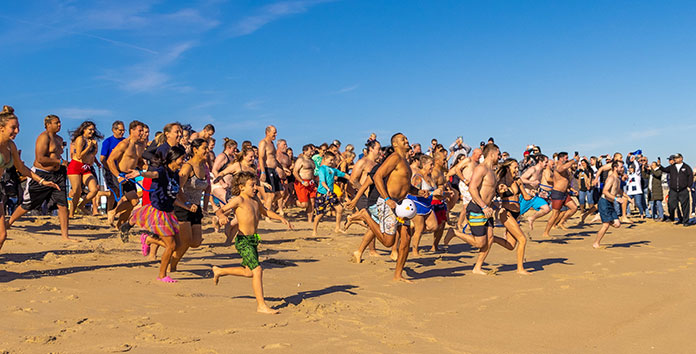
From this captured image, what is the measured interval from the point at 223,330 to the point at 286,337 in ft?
1.87

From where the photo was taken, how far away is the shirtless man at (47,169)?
371 inches

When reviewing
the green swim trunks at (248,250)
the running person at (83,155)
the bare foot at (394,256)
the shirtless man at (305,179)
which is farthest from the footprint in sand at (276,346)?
the shirtless man at (305,179)

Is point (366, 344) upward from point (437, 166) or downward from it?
downward

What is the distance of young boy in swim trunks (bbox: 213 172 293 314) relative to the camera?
20.0 ft

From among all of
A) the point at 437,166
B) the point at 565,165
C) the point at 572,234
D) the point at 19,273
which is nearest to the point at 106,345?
the point at 19,273

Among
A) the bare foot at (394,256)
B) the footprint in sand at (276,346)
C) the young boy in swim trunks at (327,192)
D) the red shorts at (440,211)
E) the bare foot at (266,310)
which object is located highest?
the young boy in swim trunks at (327,192)

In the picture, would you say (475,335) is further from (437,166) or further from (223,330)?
(437,166)

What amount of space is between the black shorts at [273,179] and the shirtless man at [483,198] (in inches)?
214

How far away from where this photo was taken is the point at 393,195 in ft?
27.7

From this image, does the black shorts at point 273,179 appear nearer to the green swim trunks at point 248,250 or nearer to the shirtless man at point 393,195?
the shirtless man at point 393,195

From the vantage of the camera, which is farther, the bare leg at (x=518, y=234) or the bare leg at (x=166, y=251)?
the bare leg at (x=518, y=234)

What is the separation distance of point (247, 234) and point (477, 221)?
3.83 meters

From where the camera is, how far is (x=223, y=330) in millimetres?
5395

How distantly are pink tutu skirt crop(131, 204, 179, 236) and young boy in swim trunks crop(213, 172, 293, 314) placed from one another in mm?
734
